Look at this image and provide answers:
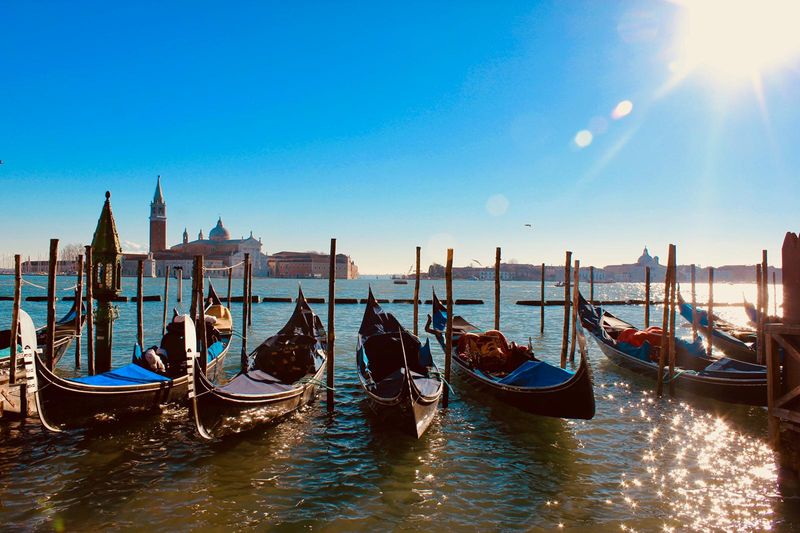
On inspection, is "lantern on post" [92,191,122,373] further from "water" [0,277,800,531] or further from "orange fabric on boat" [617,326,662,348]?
"orange fabric on boat" [617,326,662,348]

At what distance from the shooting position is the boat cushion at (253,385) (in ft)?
19.3

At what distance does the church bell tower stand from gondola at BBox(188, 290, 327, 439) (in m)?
98.2

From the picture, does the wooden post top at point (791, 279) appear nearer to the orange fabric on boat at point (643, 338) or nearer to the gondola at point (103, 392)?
the orange fabric on boat at point (643, 338)

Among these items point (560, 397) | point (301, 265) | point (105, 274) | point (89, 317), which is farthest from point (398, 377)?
point (301, 265)

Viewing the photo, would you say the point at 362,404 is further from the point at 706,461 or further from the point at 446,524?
the point at 706,461

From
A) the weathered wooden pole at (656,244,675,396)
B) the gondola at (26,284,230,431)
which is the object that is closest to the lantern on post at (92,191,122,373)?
the gondola at (26,284,230,431)

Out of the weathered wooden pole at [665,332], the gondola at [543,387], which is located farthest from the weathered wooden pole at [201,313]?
the weathered wooden pole at [665,332]

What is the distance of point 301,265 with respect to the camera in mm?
110688

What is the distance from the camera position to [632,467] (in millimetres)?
5352

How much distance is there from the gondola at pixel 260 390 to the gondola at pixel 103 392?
22.0 inches

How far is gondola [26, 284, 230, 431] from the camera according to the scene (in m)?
5.36

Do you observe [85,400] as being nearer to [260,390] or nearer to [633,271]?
[260,390]

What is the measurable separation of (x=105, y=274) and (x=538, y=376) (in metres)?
6.81

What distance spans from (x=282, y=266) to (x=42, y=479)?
109 meters
